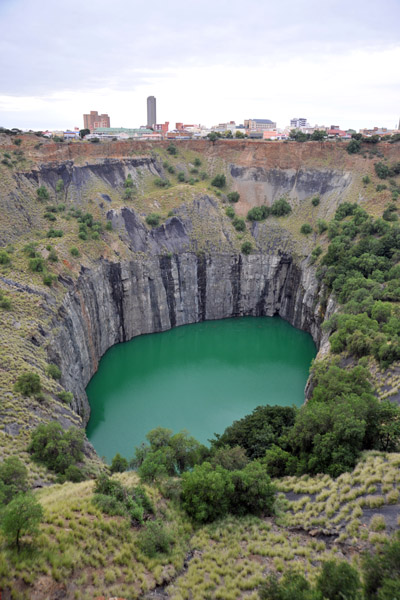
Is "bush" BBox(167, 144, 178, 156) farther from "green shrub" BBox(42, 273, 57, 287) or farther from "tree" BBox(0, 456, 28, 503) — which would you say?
"tree" BBox(0, 456, 28, 503)

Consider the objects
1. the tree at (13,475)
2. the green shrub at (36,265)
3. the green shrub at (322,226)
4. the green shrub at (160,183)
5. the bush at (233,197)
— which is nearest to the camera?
the tree at (13,475)

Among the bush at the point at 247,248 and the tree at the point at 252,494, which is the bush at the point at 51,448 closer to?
the tree at the point at 252,494

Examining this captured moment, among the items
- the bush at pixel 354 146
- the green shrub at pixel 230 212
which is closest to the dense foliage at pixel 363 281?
the bush at pixel 354 146

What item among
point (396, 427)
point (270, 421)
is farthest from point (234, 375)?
point (396, 427)

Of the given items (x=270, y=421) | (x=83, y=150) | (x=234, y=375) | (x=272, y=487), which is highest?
(x=83, y=150)

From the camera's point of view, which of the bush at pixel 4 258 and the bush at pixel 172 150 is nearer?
the bush at pixel 4 258

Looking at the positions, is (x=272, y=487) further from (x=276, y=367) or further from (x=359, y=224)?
(x=359, y=224)
